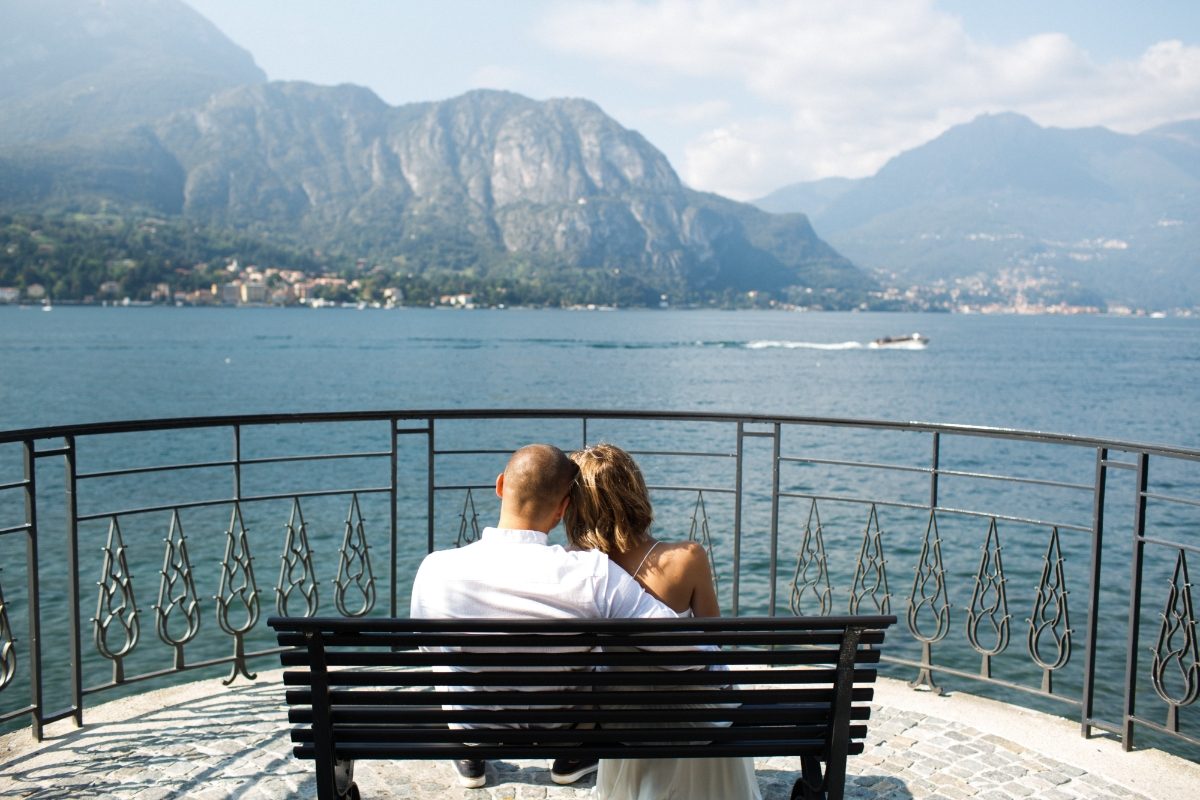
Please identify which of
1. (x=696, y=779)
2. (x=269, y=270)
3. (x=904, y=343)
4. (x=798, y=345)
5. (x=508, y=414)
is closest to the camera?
(x=696, y=779)

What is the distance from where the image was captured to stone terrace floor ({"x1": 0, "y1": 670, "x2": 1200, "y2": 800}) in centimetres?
376

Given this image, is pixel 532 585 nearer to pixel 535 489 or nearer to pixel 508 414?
pixel 535 489

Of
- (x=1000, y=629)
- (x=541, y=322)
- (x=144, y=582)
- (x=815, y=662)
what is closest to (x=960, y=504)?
(x=144, y=582)

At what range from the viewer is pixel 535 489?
2795mm

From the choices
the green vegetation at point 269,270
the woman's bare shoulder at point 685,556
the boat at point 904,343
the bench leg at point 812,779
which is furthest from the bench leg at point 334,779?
the green vegetation at point 269,270

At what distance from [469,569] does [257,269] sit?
154m

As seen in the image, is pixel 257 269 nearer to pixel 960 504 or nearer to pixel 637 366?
pixel 637 366

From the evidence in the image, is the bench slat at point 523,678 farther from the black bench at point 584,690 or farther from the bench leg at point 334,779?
the bench leg at point 334,779

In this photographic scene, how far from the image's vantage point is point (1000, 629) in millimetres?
5336

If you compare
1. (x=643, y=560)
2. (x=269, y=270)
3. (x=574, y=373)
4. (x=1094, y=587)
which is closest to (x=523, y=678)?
(x=643, y=560)

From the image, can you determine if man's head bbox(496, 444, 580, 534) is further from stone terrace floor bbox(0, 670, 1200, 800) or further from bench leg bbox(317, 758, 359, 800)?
stone terrace floor bbox(0, 670, 1200, 800)

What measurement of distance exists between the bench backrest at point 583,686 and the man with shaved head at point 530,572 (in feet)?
0.36

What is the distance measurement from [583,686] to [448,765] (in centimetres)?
163

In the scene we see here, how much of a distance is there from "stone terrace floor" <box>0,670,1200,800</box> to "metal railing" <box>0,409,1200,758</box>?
0.16 meters
